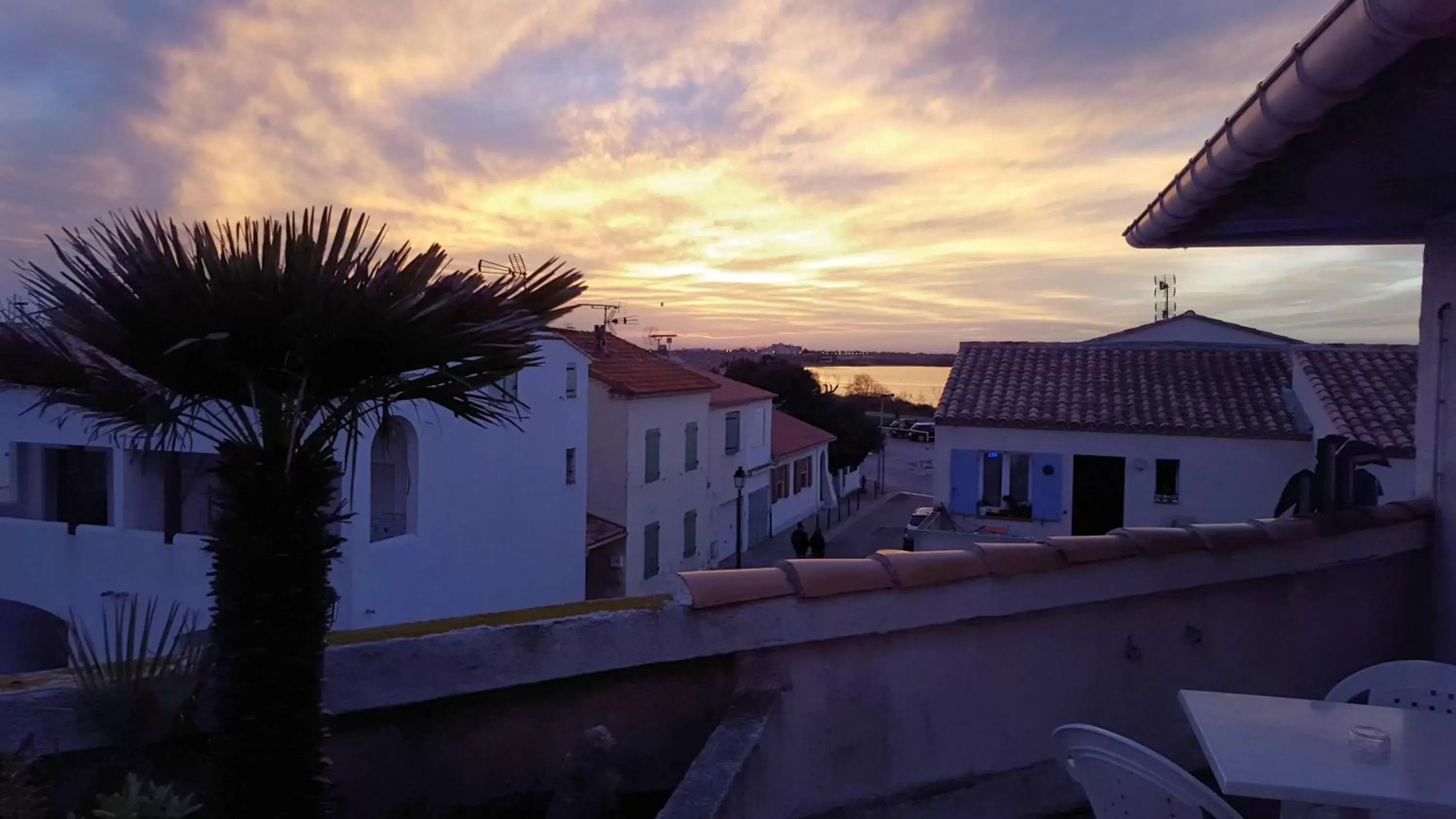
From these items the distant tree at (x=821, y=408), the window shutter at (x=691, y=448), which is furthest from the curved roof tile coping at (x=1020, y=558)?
the distant tree at (x=821, y=408)

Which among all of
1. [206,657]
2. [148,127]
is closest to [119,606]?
[206,657]

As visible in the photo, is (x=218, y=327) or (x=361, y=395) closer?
(x=218, y=327)

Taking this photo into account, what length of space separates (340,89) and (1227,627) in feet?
30.0

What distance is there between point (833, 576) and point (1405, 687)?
6.01 ft

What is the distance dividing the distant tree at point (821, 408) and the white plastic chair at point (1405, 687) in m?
35.2

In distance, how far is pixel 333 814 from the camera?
2176mm

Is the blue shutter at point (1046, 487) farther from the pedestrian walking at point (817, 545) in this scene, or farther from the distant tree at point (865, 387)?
the distant tree at point (865, 387)

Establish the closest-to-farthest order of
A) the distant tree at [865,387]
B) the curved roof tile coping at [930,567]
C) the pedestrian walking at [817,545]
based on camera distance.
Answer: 1. the curved roof tile coping at [930,567]
2. the pedestrian walking at [817,545]
3. the distant tree at [865,387]

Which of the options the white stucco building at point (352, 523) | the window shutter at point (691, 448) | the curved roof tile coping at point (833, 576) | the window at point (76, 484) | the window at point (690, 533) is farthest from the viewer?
the window at point (690, 533)

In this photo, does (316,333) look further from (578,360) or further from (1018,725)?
(578,360)

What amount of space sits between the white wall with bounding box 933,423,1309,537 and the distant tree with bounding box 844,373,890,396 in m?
48.5

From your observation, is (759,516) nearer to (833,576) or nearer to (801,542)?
(801,542)

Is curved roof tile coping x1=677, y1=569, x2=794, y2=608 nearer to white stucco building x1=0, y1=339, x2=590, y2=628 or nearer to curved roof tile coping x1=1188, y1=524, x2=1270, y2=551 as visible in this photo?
curved roof tile coping x1=1188, y1=524, x2=1270, y2=551

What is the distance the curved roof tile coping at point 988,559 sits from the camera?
256 centimetres
